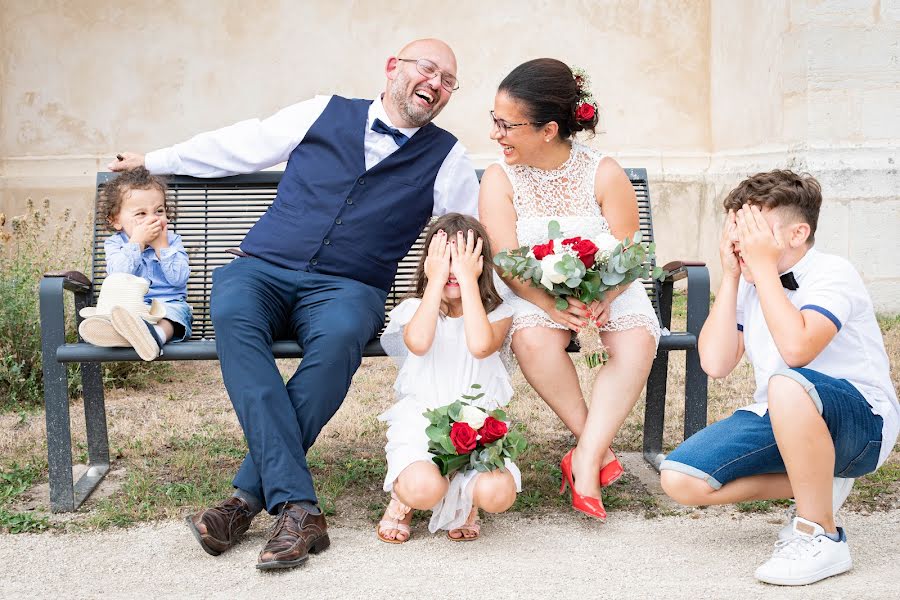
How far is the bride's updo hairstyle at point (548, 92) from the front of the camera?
3887 millimetres

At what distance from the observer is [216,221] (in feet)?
15.1

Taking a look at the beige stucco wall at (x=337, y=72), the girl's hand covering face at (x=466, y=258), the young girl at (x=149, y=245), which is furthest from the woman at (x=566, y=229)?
the beige stucco wall at (x=337, y=72)

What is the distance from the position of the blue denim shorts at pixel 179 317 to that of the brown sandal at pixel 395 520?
1.07 m

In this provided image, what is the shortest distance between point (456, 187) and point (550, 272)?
0.79 meters

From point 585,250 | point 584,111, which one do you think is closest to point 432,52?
point 584,111

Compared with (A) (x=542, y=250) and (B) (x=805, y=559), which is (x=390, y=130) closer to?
(A) (x=542, y=250)

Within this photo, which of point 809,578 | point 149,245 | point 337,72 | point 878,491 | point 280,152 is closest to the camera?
point 809,578

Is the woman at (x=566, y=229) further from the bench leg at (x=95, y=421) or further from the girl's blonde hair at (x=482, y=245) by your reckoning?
the bench leg at (x=95, y=421)

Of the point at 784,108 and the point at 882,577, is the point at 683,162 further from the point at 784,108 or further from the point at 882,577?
the point at 882,577

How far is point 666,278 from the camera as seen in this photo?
4383mm

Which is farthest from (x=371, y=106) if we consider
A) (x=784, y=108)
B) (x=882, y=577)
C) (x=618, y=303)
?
(x=784, y=108)

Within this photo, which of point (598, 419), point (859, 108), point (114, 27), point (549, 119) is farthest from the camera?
point (114, 27)

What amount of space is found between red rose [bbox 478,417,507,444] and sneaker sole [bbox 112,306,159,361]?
47.9 inches

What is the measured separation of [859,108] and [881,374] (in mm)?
5002
